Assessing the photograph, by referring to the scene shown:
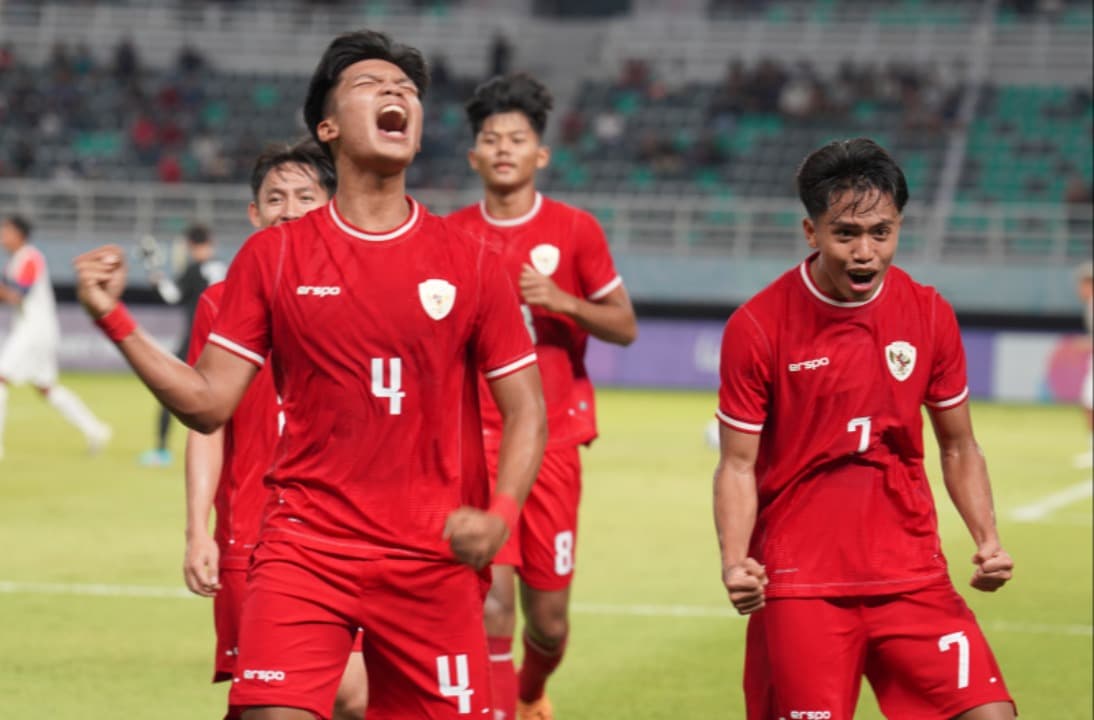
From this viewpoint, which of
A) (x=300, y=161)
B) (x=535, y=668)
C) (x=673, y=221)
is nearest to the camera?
(x=300, y=161)

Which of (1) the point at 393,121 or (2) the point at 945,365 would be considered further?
(2) the point at 945,365

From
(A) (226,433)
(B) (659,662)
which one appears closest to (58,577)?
(B) (659,662)

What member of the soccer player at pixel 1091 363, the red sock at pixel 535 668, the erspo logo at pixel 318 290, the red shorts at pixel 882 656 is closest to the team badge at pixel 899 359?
the red shorts at pixel 882 656

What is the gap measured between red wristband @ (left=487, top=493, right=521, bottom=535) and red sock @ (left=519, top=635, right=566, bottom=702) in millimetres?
3219

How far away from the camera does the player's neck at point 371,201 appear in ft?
15.8

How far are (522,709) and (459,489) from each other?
3.22 metres

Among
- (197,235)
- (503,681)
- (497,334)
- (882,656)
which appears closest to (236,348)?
(497,334)

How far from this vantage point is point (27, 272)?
18.3 m

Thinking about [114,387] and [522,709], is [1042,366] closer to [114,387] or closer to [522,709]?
[114,387]

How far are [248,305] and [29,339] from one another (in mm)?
14381

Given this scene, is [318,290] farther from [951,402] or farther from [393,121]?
[951,402]

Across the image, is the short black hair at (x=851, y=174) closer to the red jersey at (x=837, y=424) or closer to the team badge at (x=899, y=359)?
the red jersey at (x=837, y=424)

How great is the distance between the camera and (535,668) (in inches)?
305

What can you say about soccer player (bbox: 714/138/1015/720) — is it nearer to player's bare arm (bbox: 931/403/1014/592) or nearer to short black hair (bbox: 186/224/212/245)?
player's bare arm (bbox: 931/403/1014/592)
